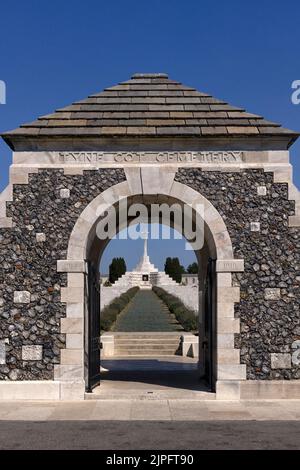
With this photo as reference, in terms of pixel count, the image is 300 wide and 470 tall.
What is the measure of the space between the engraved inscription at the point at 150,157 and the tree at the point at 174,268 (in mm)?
60119

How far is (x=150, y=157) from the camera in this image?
12.3 metres

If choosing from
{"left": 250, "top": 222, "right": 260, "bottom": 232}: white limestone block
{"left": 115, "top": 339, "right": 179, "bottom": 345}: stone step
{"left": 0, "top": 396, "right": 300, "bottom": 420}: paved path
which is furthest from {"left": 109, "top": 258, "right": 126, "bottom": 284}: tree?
{"left": 0, "top": 396, "right": 300, "bottom": 420}: paved path

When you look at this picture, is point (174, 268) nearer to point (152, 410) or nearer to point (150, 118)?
point (150, 118)

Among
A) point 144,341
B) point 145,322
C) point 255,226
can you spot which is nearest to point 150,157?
point 255,226

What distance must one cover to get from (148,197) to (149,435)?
16.8ft

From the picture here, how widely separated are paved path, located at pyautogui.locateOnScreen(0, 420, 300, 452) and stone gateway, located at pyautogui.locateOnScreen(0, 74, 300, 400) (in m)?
2.23

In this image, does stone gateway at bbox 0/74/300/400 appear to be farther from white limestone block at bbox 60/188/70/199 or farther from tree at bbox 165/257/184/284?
tree at bbox 165/257/184/284

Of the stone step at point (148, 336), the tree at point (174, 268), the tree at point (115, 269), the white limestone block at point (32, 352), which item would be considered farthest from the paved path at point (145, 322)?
the tree at point (174, 268)

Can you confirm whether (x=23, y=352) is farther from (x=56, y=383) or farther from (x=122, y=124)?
(x=122, y=124)

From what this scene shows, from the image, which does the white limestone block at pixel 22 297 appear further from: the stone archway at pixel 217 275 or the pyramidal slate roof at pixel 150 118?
the pyramidal slate roof at pixel 150 118

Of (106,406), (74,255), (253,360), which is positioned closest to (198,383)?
(253,360)

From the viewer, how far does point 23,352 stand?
11742 mm

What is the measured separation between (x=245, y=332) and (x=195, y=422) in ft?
8.68

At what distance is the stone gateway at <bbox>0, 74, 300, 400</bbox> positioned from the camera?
11734 millimetres
